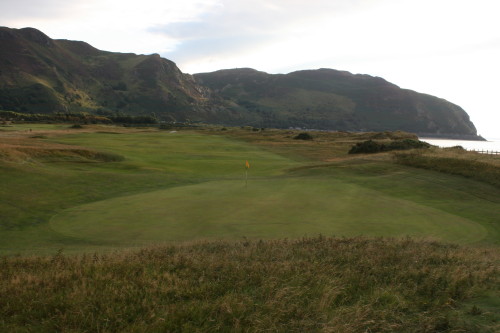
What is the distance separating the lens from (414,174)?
3098 cm

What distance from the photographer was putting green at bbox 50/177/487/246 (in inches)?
562

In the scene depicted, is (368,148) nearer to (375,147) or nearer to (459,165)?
(375,147)

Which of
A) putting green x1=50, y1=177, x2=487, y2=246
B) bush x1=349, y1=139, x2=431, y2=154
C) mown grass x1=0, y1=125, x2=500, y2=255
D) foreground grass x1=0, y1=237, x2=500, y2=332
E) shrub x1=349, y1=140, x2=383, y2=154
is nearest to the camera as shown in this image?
foreground grass x1=0, y1=237, x2=500, y2=332

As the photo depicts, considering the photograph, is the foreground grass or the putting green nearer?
the foreground grass

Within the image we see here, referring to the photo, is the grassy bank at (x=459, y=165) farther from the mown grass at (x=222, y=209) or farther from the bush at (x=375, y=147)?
the bush at (x=375, y=147)

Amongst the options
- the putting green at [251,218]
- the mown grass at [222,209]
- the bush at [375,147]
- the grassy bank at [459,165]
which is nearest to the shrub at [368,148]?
the bush at [375,147]

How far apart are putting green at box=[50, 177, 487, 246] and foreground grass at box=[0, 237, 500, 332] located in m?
4.07

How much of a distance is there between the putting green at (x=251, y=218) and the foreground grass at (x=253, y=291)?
4066mm

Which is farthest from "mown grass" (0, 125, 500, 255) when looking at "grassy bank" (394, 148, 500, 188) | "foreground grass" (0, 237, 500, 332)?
"foreground grass" (0, 237, 500, 332)

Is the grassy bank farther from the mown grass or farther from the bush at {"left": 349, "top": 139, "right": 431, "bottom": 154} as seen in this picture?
the bush at {"left": 349, "top": 139, "right": 431, "bottom": 154}

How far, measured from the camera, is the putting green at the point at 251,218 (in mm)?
14273

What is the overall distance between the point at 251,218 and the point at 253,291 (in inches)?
357

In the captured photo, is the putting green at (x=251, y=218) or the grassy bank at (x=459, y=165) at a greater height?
the grassy bank at (x=459, y=165)

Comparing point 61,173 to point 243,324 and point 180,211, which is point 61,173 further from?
point 243,324
